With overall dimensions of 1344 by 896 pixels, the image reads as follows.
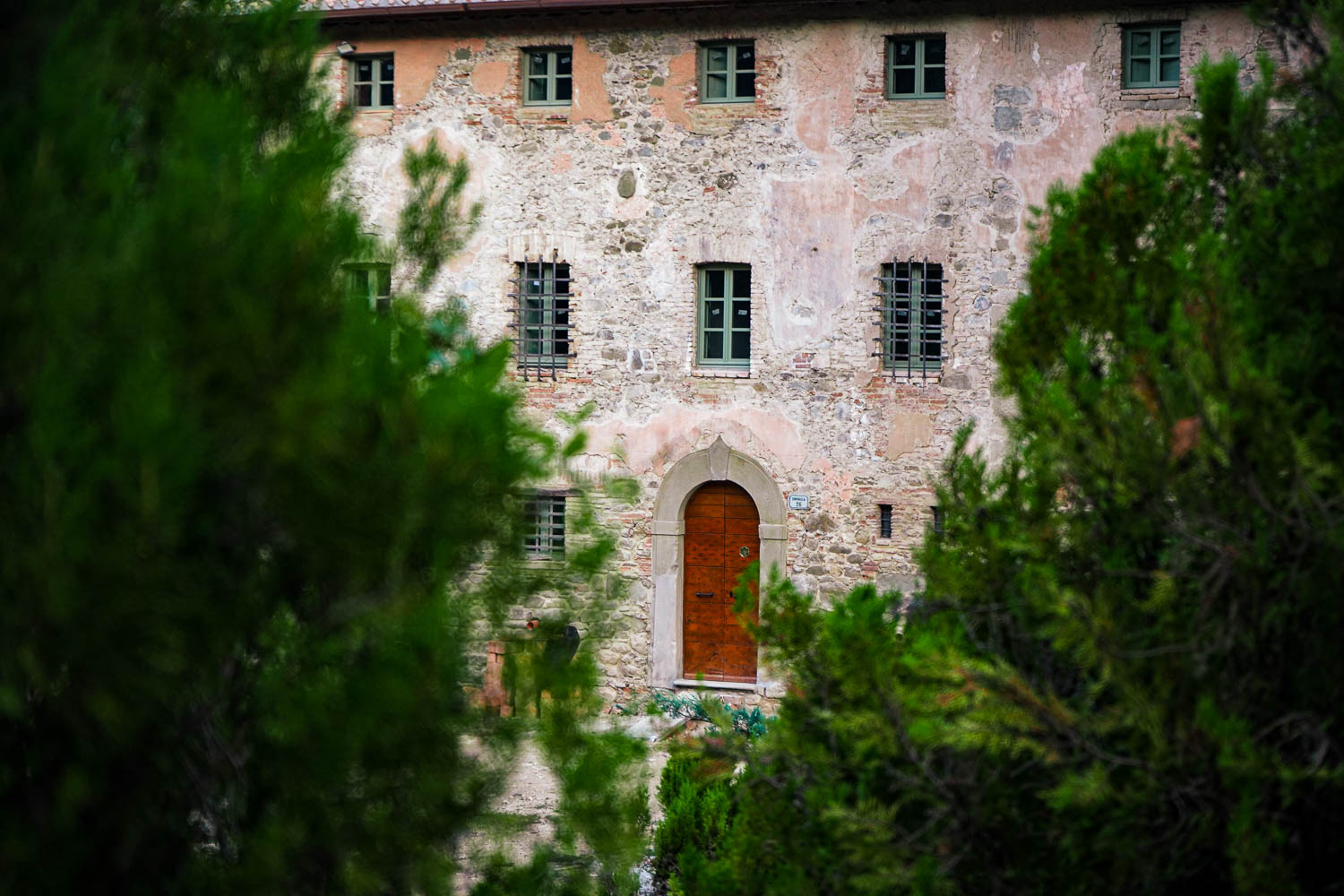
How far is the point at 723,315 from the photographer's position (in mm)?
14156

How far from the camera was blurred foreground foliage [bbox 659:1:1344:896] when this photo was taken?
3311 millimetres

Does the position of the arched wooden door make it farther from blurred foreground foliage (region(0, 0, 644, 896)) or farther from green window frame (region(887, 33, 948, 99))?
blurred foreground foliage (region(0, 0, 644, 896))

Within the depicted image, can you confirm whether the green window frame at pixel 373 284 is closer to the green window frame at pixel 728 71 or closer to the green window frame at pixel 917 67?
the green window frame at pixel 917 67

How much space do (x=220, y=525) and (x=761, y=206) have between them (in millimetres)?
11192

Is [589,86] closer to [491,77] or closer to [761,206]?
[491,77]

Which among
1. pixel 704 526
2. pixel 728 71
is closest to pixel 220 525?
pixel 704 526

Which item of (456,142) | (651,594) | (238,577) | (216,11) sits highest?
(456,142)

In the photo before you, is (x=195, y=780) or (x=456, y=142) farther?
(x=456, y=142)

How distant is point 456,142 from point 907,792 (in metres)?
11.7

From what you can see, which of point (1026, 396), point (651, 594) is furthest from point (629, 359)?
point (1026, 396)

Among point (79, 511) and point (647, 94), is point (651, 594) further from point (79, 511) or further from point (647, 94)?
point (79, 511)

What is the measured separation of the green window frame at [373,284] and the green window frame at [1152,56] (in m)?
10.8

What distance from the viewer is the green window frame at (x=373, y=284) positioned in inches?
134

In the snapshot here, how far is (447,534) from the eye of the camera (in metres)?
3.12
